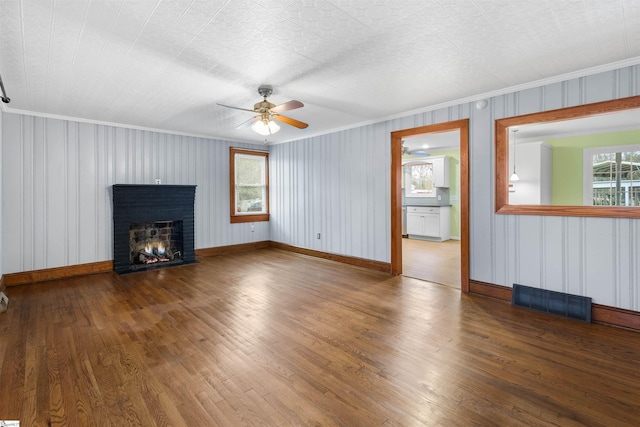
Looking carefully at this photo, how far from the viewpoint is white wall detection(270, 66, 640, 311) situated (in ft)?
9.70

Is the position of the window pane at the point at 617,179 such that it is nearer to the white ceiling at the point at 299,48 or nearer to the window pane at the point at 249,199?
the white ceiling at the point at 299,48

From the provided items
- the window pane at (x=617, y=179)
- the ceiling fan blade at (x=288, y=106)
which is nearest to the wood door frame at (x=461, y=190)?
the window pane at (x=617, y=179)

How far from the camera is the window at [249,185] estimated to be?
6723 mm

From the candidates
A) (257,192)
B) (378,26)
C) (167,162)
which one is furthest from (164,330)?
(257,192)

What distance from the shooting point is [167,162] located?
5781mm

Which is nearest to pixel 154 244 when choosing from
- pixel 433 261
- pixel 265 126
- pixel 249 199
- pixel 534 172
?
pixel 249 199

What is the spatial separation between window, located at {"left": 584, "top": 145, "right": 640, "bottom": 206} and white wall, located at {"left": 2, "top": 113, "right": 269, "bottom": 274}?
6715mm

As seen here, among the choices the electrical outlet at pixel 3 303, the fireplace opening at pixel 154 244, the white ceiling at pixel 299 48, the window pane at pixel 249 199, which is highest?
the white ceiling at pixel 299 48

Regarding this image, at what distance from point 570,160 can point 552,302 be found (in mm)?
4004

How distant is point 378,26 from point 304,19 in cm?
55

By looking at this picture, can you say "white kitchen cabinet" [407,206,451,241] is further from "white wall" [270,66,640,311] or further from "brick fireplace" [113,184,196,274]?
"brick fireplace" [113,184,196,274]

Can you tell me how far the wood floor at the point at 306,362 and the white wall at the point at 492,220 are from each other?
1.52ft

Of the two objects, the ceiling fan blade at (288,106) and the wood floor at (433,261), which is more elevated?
the ceiling fan blade at (288,106)

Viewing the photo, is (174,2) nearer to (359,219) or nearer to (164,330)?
(164,330)
